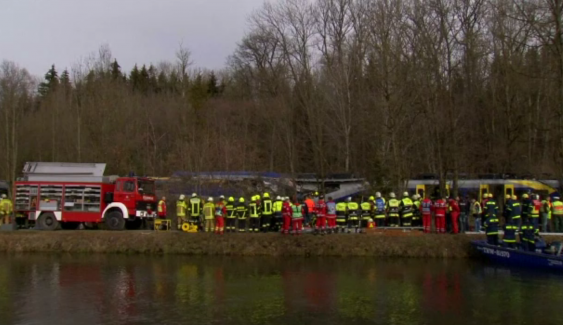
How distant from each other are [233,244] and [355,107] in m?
24.0

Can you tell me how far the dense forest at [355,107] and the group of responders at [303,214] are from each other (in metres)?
5.99

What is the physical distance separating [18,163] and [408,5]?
39317 millimetres

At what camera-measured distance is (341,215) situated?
91.2ft

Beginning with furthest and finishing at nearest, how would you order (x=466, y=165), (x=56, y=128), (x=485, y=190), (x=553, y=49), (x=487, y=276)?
(x=56, y=128), (x=466, y=165), (x=485, y=190), (x=553, y=49), (x=487, y=276)

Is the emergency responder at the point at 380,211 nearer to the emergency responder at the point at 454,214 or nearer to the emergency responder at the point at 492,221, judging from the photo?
the emergency responder at the point at 454,214

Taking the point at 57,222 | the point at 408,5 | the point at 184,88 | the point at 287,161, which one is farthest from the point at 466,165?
the point at 184,88

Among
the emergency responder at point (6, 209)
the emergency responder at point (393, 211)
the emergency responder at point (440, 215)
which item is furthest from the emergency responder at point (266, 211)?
the emergency responder at point (6, 209)

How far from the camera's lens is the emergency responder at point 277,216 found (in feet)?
92.1

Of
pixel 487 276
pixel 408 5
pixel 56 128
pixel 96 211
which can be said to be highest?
pixel 408 5

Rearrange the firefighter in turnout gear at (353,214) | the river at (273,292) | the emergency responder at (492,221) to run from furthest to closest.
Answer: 1. the firefighter in turnout gear at (353,214)
2. the emergency responder at (492,221)
3. the river at (273,292)

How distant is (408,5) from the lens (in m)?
37.7

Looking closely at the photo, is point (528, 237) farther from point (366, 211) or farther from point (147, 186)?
point (147, 186)

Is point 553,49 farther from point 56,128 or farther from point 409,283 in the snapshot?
point 56,128

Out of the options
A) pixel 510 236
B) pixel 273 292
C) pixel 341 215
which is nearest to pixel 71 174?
pixel 341 215
